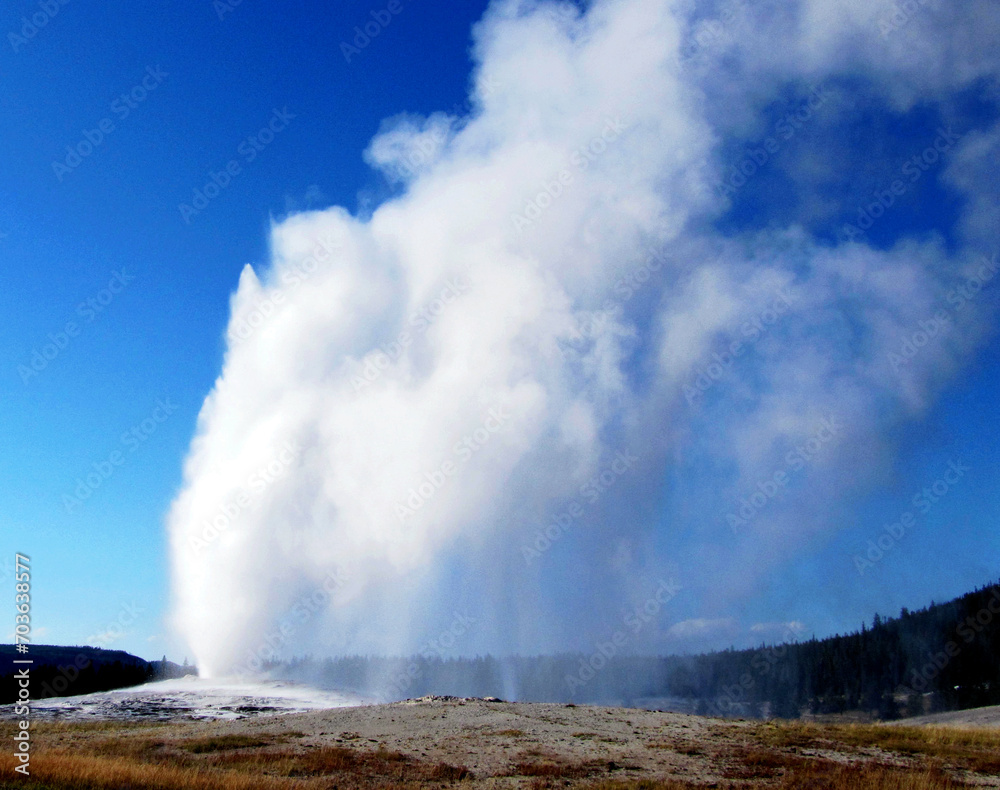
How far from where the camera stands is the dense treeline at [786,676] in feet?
317

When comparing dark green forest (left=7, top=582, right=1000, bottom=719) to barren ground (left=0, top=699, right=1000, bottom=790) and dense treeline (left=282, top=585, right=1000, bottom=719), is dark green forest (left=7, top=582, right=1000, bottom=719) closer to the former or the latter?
dense treeline (left=282, top=585, right=1000, bottom=719)

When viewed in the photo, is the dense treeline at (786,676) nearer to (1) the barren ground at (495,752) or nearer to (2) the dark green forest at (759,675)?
(2) the dark green forest at (759,675)

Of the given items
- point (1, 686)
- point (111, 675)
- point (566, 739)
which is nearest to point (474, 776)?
point (566, 739)

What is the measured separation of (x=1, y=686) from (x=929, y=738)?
2970 inches

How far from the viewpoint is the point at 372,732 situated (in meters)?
37.1

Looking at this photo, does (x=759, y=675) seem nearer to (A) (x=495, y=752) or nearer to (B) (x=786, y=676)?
(B) (x=786, y=676)

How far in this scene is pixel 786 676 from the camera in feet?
440

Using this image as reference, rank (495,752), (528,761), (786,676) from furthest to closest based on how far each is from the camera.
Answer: (786,676), (495,752), (528,761)

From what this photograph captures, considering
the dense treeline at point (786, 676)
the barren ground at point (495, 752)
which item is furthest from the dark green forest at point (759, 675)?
the barren ground at point (495, 752)

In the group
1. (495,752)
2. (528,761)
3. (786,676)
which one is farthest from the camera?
(786,676)

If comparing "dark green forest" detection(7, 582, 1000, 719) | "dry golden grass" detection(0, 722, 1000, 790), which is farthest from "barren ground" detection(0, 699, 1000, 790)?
"dark green forest" detection(7, 582, 1000, 719)

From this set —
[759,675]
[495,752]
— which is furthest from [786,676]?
[495,752]

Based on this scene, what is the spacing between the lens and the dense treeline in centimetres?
9669

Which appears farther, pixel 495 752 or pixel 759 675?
pixel 759 675
